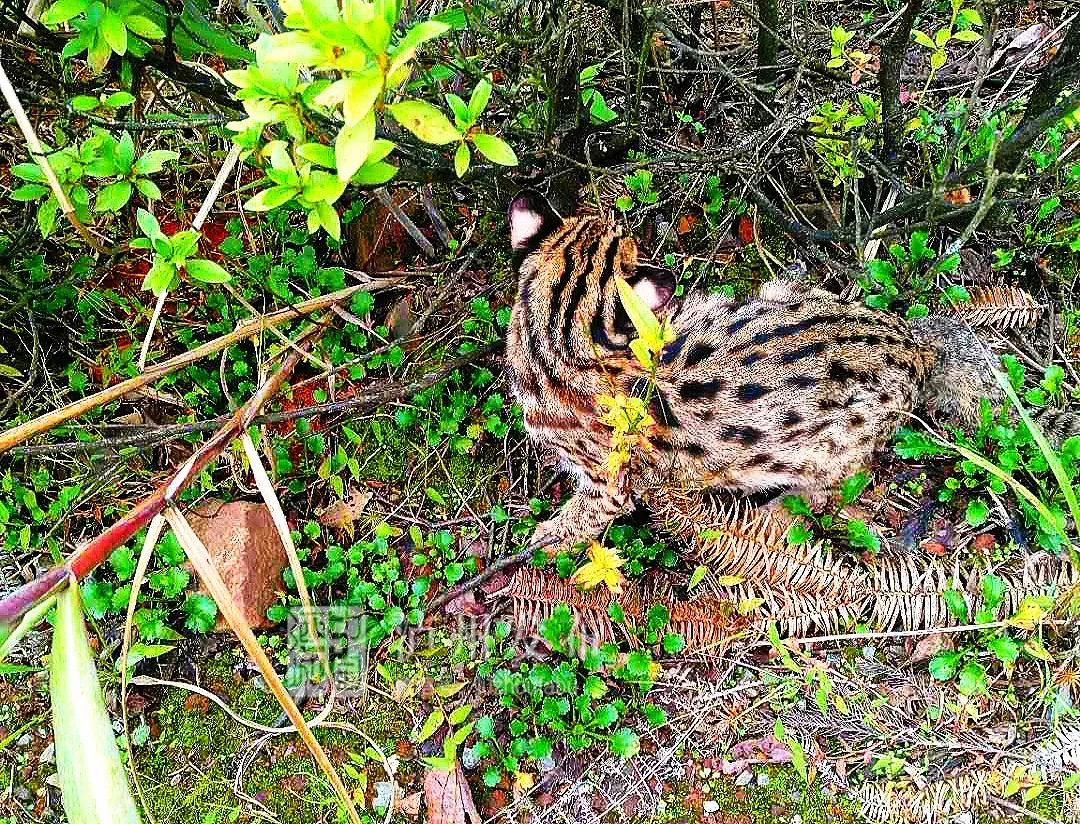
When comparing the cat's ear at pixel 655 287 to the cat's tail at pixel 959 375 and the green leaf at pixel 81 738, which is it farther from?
the green leaf at pixel 81 738

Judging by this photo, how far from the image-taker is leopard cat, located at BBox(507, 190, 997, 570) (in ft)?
12.2

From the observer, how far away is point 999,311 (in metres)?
4.49

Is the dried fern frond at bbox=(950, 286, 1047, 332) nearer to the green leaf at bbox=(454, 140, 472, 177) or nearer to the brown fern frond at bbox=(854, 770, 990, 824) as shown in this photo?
the brown fern frond at bbox=(854, 770, 990, 824)

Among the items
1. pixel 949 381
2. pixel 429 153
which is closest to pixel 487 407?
pixel 429 153

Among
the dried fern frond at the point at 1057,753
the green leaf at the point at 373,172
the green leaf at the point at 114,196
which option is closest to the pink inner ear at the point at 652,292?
the green leaf at the point at 373,172

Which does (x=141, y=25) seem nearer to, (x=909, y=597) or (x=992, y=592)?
(x=909, y=597)

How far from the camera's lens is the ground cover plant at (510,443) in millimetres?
3725

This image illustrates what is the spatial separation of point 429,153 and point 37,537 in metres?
2.83

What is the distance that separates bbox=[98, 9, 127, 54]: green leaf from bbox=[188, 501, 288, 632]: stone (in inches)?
88.8

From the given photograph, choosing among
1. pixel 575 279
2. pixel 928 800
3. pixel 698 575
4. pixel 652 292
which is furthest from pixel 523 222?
pixel 928 800

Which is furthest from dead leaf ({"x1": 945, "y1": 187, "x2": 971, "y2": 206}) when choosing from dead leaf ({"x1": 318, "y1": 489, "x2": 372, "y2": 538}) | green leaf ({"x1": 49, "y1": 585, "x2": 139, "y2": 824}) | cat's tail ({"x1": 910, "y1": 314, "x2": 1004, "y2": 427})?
green leaf ({"x1": 49, "y1": 585, "x2": 139, "y2": 824})

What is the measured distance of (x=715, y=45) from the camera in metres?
4.94

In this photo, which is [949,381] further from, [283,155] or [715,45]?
[283,155]

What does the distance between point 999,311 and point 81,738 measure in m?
4.46
